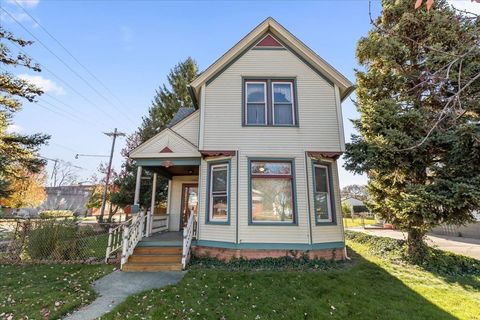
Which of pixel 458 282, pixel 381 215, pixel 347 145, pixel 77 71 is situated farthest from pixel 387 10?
pixel 77 71

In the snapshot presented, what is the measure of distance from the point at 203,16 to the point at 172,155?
6305mm

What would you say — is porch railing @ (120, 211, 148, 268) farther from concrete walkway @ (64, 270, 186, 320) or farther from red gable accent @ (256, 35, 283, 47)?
red gable accent @ (256, 35, 283, 47)

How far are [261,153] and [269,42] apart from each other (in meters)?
4.61

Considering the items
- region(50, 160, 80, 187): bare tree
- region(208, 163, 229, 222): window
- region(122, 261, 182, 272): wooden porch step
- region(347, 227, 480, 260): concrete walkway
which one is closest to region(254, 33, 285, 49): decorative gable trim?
region(208, 163, 229, 222): window

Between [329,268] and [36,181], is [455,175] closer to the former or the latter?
[329,268]

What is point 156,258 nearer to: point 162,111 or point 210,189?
point 210,189

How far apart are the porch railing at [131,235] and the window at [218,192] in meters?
2.48

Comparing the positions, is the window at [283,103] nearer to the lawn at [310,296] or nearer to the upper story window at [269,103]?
the upper story window at [269,103]

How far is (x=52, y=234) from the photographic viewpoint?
8.32m

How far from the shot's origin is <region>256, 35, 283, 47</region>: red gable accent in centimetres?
982

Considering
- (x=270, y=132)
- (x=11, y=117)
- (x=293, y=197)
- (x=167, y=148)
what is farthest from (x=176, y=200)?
(x=11, y=117)

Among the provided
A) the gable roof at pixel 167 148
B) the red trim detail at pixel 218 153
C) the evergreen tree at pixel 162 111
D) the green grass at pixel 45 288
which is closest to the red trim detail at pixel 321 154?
the red trim detail at pixel 218 153

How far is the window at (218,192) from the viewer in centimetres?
873

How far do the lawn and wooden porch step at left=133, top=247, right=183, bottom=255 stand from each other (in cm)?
124
